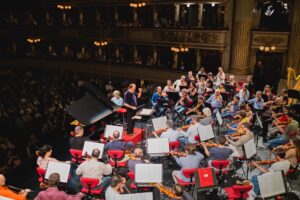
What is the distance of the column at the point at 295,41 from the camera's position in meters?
14.8

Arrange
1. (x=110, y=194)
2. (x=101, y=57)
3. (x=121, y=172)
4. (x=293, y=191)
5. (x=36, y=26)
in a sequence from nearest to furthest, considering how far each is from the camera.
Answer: (x=110, y=194), (x=293, y=191), (x=121, y=172), (x=101, y=57), (x=36, y=26)

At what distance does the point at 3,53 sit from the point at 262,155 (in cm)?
2328

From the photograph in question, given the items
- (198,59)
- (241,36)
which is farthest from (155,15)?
(241,36)

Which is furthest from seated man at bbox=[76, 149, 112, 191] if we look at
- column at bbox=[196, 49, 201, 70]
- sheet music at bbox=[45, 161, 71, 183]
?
column at bbox=[196, 49, 201, 70]

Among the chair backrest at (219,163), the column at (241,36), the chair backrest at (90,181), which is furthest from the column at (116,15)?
the chair backrest at (90,181)

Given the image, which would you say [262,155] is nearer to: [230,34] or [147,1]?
[230,34]

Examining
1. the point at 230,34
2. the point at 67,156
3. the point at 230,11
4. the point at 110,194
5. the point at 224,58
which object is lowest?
the point at 67,156

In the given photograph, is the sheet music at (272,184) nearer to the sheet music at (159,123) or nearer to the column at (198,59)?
the sheet music at (159,123)

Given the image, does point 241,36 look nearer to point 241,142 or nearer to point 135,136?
point 135,136

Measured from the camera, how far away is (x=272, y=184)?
5.73m

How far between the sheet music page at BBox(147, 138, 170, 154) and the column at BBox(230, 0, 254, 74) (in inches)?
405

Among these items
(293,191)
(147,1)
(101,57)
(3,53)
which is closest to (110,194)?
(293,191)

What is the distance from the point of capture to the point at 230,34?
1633 cm

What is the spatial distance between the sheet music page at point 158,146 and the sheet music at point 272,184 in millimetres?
2305
